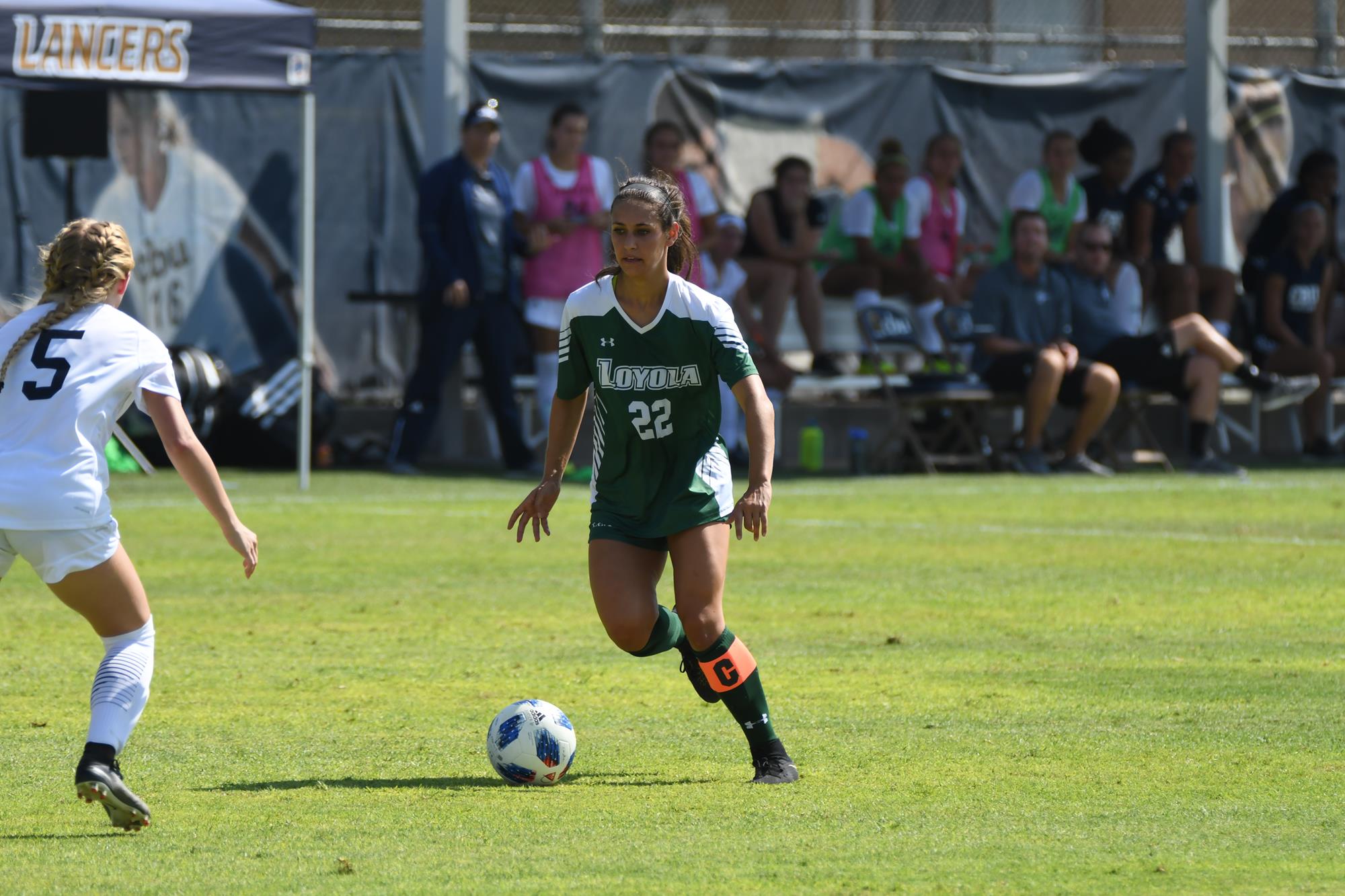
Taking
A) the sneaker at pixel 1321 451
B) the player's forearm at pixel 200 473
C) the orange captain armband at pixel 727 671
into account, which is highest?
the player's forearm at pixel 200 473

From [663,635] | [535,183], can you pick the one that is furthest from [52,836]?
[535,183]

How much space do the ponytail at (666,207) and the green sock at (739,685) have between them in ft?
3.95

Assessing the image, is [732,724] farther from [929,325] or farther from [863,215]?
[863,215]

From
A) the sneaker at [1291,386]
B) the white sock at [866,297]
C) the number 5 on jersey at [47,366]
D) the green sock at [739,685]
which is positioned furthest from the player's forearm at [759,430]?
the sneaker at [1291,386]

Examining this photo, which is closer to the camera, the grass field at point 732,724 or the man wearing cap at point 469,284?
the grass field at point 732,724

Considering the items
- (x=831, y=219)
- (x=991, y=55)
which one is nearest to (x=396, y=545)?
(x=831, y=219)

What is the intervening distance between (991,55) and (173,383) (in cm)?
1590

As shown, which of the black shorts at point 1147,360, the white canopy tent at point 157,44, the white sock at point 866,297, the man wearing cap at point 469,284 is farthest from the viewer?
the white sock at point 866,297

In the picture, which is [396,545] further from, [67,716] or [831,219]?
[831,219]

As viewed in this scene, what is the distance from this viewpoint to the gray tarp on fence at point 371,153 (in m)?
17.5

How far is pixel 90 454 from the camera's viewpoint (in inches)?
207

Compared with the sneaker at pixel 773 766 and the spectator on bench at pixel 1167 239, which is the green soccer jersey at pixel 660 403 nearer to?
the sneaker at pixel 773 766

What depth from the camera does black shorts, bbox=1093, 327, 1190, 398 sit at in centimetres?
1662

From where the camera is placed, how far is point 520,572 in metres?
10.7
